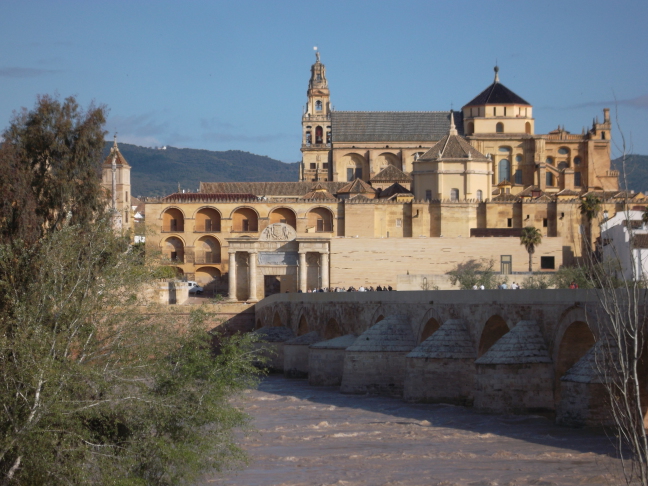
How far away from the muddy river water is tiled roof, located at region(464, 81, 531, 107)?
→ 63.8m

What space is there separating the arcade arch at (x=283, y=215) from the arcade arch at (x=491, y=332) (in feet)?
150

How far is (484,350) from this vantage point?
29.5m

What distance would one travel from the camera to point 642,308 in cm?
2164

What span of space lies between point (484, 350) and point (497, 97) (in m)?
64.0

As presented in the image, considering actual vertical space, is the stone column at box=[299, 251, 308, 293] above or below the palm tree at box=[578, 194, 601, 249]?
below

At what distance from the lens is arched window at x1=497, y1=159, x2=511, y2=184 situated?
87.9m

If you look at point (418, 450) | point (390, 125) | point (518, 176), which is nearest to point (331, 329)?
point (418, 450)

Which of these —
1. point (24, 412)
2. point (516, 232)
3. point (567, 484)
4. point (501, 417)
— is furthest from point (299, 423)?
point (516, 232)

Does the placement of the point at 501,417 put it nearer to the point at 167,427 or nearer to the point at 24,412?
the point at 167,427

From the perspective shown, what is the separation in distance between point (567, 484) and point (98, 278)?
9.46 m

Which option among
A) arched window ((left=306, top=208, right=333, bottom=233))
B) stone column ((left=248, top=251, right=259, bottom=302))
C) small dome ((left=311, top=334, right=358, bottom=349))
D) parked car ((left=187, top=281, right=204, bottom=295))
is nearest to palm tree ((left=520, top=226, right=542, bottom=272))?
arched window ((left=306, top=208, right=333, bottom=233))

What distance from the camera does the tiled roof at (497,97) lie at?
9019 cm

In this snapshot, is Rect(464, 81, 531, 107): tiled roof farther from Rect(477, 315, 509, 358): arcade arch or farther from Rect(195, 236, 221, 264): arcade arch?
Rect(477, 315, 509, 358): arcade arch

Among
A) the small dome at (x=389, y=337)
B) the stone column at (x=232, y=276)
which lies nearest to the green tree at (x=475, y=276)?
the stone column at (x=232, y=276)
